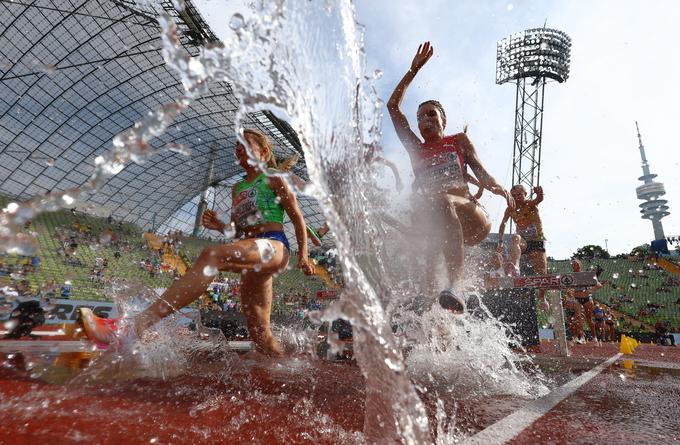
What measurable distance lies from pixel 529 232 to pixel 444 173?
14.3ft

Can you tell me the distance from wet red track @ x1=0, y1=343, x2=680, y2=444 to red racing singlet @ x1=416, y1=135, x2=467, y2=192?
6.33ft

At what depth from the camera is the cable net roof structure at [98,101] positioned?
18.3 meters

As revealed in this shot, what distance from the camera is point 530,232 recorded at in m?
7.20

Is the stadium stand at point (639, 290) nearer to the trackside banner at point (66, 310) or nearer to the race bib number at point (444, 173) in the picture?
the race bib number at point (444, 173)

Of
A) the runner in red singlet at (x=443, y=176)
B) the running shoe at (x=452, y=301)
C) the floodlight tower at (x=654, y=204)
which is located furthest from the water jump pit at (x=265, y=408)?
the floodlight tower at (x=654, y=204)

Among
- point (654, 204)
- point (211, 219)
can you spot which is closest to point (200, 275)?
point (211, 219)

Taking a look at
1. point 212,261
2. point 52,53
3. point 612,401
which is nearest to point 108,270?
point 52,53

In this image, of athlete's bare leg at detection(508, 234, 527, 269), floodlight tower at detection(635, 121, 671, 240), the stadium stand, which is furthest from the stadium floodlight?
floodlight tower at detection(635, 121, 671, 240)

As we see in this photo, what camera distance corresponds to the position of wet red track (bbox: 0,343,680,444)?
128cm

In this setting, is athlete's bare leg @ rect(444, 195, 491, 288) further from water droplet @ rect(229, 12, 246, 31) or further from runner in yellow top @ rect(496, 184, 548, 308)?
runner in yellow top @ rect(496, 184, 548, 308)

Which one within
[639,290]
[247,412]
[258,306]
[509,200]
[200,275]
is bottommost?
[247,412]

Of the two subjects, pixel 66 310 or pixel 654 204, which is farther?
pixel 654 204

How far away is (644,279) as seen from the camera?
2669 cm

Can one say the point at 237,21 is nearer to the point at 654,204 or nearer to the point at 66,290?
the point at 66,290
